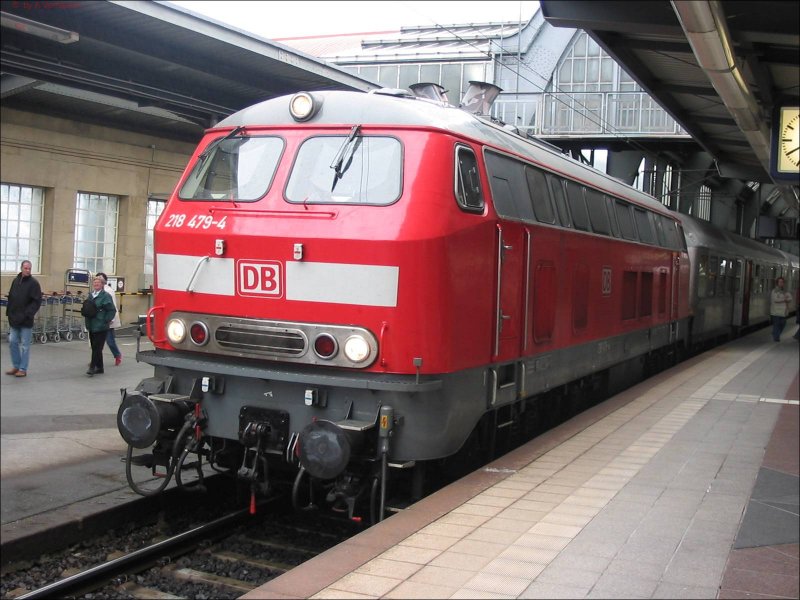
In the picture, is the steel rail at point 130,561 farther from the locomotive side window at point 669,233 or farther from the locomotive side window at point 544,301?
the locomotive side window at point 669,233

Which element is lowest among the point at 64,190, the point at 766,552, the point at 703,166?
the point at 766,552

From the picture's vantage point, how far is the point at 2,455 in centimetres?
176

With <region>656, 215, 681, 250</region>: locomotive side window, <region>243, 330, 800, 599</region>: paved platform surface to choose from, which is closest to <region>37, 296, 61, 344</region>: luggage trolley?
<region>243, 330, 800, 599</region>: paved platform surface

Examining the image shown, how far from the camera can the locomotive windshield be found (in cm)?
633

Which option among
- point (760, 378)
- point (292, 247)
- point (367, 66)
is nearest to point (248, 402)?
point (292, 247)

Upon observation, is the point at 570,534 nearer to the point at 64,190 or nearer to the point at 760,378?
the point at 64,190

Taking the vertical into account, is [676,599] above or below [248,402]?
below

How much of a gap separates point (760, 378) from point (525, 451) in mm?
8517

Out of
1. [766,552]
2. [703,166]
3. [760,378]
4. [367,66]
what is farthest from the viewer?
[703,166]

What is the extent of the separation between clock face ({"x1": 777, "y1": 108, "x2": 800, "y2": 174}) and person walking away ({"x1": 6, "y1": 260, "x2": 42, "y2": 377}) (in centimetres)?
932

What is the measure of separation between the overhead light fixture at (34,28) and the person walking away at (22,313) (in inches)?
19.4

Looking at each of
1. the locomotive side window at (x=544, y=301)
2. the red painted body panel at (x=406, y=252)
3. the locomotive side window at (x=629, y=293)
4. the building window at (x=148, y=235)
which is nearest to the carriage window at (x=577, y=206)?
A: the locomotive side window at (x=544, y=301)

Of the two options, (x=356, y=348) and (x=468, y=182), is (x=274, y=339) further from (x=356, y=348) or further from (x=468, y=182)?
(x=468, y=182)

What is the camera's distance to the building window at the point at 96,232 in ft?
7.09
